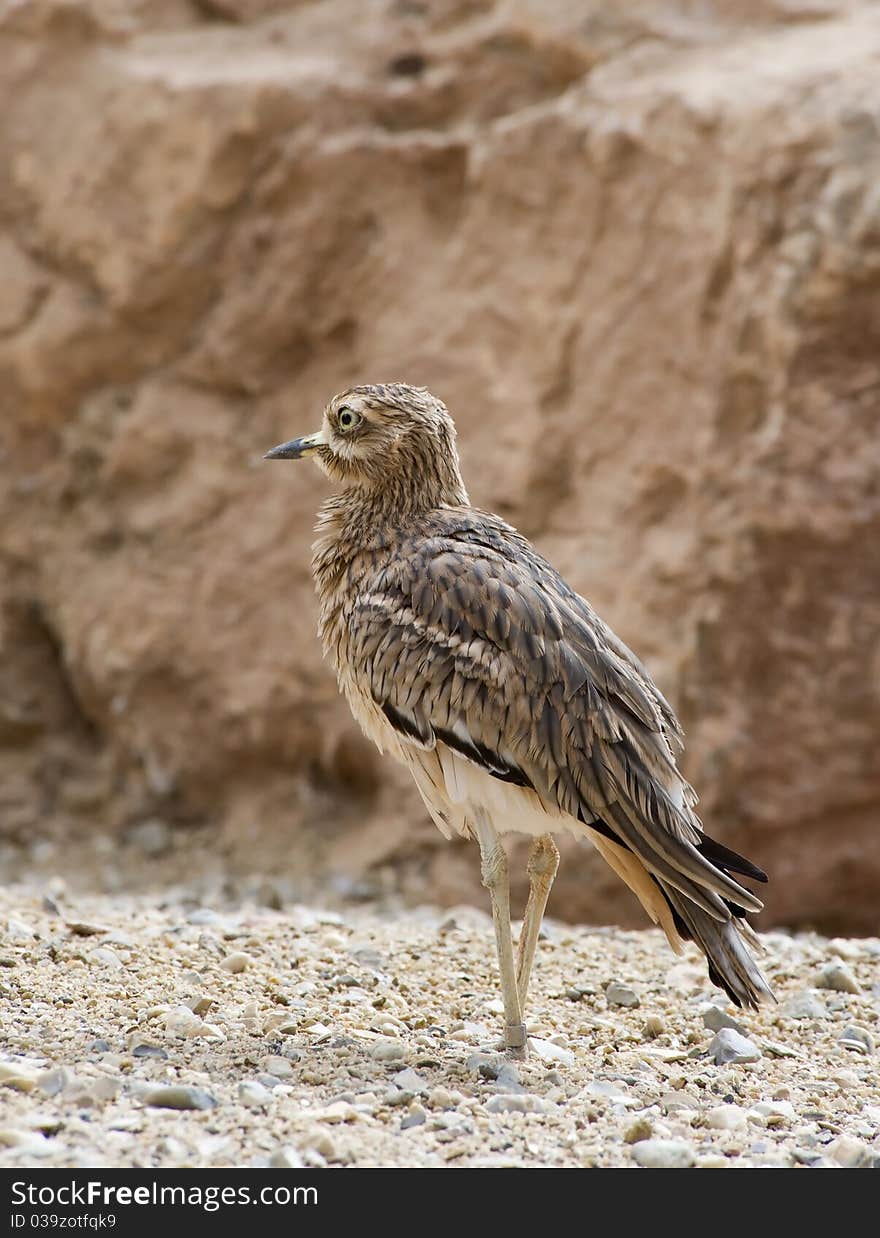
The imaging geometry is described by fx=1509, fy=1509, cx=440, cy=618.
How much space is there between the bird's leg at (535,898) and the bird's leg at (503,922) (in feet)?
0.40

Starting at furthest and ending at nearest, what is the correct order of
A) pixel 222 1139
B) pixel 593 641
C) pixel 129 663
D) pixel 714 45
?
pixel 129 663
pixel 714 45
pixel 593 641
pixel 222 1139

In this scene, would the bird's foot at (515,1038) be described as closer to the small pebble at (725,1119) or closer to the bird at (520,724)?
the bird at (520,724)

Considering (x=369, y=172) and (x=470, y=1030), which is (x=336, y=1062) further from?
(x=369, y=172)

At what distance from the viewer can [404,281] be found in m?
8.73

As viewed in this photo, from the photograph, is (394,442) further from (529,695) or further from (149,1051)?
(149,1051)

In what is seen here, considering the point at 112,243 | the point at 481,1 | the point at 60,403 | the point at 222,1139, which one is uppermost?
the point at 481,1

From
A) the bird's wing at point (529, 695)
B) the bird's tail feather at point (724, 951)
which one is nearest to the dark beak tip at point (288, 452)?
the bird's wing at point (529, 695)

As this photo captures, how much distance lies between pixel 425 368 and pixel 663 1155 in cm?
563

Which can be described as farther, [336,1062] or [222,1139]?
[336,1062]

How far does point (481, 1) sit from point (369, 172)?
1.22 metres

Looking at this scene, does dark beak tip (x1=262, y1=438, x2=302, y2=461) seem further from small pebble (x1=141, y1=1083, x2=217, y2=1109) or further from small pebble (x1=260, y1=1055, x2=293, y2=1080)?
small pebble (x1=141, y1=1083, x2=217, y2=1109)


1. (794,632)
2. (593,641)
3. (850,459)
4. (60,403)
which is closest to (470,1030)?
(593,641)

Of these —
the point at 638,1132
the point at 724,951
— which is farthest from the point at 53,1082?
the point at 724,951

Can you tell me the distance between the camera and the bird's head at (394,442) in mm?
4926
